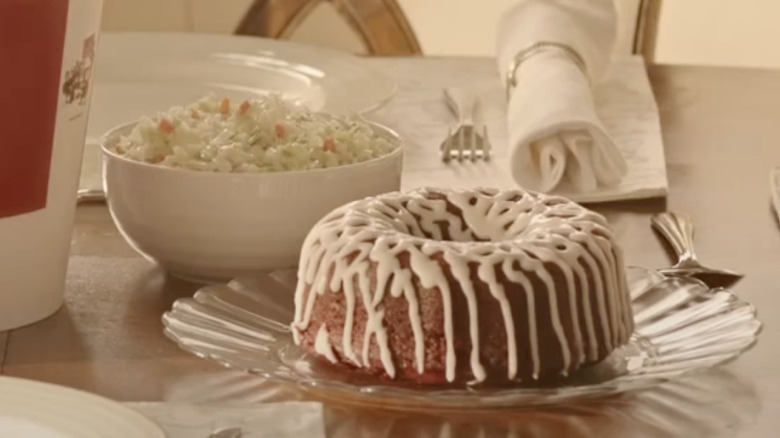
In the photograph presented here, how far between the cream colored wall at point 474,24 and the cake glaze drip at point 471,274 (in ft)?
6.95

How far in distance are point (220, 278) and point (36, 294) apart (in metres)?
0.13

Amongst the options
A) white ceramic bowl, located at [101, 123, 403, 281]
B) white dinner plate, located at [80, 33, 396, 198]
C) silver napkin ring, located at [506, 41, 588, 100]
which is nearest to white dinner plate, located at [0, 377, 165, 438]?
white ceramic bowl, located at [101, 123, 403, 281]

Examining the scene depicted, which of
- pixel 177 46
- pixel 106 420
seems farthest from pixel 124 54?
pixel 106 420

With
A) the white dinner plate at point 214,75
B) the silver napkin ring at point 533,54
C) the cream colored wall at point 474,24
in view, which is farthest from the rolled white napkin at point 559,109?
the cream colored wall at point 474,24

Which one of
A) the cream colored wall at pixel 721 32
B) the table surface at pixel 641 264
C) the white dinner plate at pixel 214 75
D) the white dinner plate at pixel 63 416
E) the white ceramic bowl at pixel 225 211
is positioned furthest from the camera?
the cream colored wall at pixel 721 32

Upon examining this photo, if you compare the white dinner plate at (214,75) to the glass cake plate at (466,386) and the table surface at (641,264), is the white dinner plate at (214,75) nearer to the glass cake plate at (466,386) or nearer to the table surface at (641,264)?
the table surface at (641,264)

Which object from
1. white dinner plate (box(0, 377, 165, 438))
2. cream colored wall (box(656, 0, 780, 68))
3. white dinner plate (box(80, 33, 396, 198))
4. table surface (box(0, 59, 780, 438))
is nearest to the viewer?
white dinner plate (box(0, 377, 165, 438))

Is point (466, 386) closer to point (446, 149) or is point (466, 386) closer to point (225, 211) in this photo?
point (225, 211)

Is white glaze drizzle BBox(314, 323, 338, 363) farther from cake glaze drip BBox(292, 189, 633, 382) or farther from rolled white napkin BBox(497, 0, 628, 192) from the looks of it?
rolled white napkin BBox(497, 0, 628, 192)

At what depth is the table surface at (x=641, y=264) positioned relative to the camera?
0.76 m

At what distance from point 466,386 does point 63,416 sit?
227 mm

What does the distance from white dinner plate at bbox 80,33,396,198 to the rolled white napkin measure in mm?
143

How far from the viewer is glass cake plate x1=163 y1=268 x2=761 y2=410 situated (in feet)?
2.49

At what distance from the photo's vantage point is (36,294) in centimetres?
91
